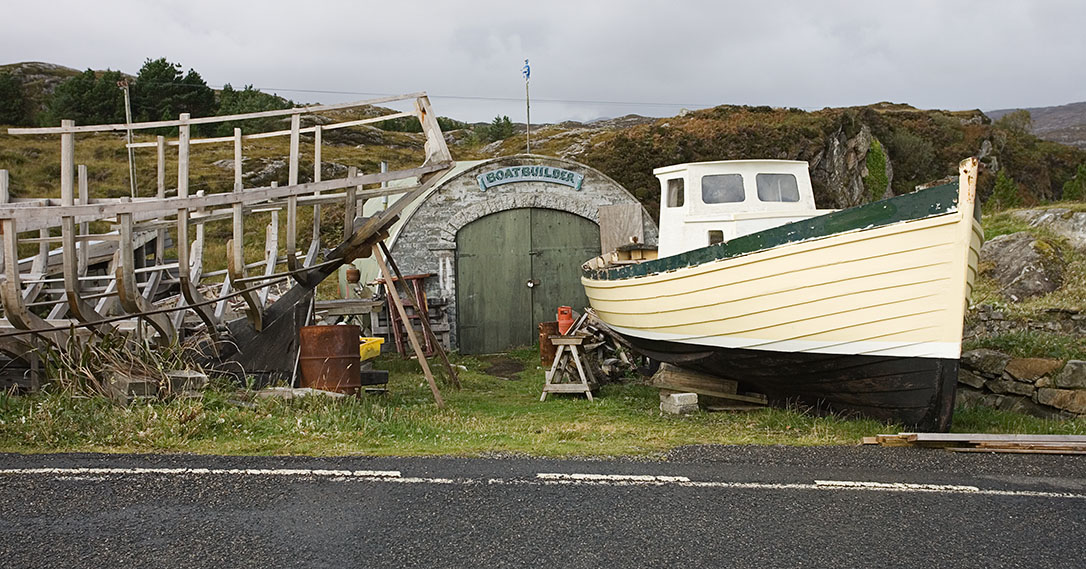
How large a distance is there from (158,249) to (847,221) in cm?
914

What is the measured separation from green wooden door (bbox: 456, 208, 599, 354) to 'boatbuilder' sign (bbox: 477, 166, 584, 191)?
1.91ft

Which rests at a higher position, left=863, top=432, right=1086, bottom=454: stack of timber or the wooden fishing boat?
the wooden fishing boat

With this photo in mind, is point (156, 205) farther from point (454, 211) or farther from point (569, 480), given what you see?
point (454, 211)

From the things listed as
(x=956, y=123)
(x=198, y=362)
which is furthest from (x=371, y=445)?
(x=956, y=123)

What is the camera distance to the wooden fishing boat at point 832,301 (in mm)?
7605

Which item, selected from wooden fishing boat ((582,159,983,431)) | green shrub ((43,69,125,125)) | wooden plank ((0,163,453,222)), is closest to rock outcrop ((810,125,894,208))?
wooden fishing boat ((582,159,983,431))

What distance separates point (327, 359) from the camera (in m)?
Result: 9.63

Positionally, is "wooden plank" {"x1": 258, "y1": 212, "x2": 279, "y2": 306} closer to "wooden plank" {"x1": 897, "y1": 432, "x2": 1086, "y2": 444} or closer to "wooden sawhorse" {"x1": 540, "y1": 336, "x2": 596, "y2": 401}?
"wooden sawhorse" {"x1": 540, "y1": 336, "x2": 596, "y2": 401}

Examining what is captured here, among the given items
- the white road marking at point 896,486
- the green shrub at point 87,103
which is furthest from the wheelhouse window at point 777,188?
the green shrub at point 87,103

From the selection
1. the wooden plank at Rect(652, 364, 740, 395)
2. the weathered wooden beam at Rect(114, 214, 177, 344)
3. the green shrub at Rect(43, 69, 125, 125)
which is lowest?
the wooden plank at Rect(652, 364, 740, 395)

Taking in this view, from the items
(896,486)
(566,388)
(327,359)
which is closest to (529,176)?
(566,388)

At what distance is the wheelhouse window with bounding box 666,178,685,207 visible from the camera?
11086mm

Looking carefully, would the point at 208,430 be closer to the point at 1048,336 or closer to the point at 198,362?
the point at 198,362

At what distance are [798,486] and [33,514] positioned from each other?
5.22 metres
